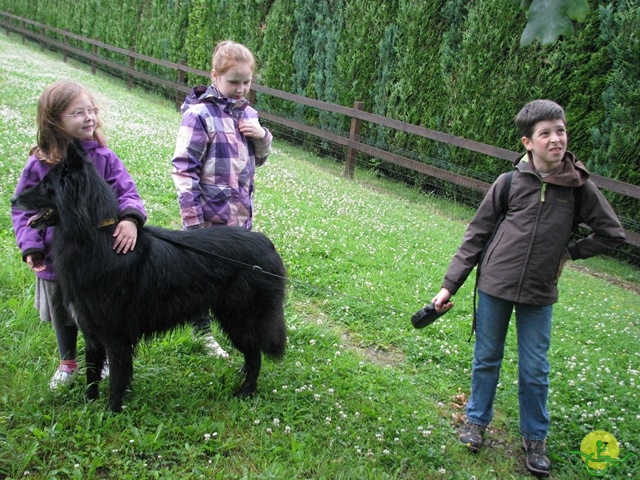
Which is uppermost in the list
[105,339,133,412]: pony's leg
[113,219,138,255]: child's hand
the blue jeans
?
[113,219,138,255]: child's hand

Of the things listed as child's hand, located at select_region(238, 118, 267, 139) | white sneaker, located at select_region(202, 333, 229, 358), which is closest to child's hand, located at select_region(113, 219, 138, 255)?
child's hand, located at select_region(238, 118, 267, 139)

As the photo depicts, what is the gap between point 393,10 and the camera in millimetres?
11625

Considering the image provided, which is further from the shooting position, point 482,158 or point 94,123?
point 482,158

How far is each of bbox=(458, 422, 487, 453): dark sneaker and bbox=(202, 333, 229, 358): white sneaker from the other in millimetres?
1739

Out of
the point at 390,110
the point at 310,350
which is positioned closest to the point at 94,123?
the point at 310,350

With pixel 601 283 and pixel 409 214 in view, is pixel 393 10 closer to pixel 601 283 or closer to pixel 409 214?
pixel 409 214

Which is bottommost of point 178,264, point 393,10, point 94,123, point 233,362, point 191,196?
point 233,362

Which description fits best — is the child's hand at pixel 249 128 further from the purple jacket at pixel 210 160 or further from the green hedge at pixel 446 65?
the green hedge at pixel 446 65

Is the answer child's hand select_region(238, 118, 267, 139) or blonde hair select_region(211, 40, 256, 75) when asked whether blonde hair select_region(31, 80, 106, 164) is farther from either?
child's hand select_region(238, 118, 267, 139)

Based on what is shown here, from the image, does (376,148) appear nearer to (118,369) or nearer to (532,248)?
(532,248)

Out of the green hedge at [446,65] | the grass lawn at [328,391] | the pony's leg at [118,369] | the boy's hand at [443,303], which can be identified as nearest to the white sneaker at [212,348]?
the grass lawn at [328,391]

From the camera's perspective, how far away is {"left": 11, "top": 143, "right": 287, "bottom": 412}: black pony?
8.56 ft

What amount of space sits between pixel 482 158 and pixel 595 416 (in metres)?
7.07

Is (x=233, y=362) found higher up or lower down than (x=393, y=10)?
lower down
